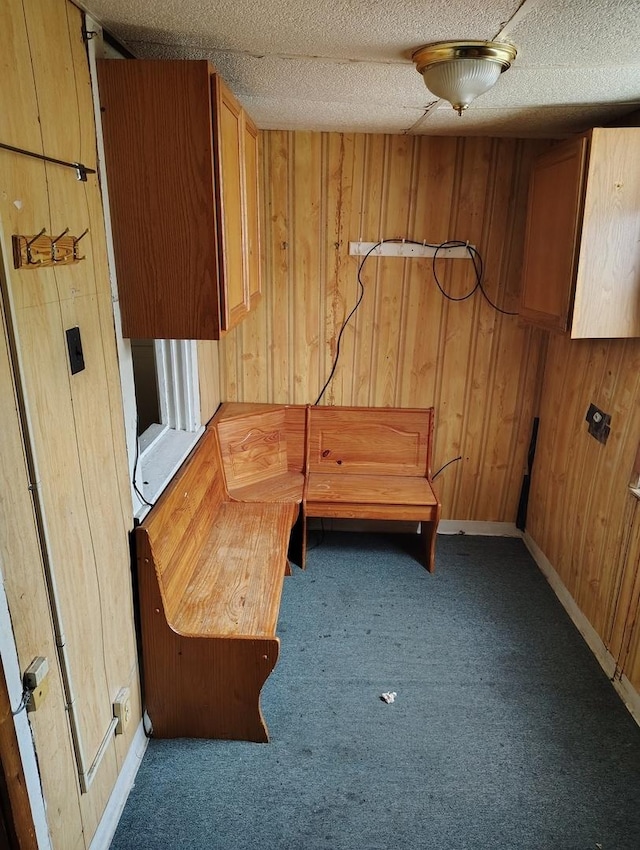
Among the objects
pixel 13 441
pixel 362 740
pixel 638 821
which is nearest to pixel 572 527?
pixel 638 821

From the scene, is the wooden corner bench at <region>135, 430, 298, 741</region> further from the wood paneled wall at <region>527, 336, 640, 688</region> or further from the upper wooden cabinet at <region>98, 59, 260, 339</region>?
the wood paneled wall at <region>527, 336, 640, 688</region>

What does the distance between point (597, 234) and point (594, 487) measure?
3.64ft

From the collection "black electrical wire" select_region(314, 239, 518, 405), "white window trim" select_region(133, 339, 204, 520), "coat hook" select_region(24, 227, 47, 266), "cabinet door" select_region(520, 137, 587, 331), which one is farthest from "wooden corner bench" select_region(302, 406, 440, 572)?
"coat hook" select_region(24, 227, 47, 266)

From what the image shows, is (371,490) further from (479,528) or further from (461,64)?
(461,64)

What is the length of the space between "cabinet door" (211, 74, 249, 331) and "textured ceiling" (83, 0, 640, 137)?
0.14 meters

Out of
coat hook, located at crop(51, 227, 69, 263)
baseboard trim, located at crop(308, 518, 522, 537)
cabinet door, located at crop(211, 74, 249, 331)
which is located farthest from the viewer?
baseboard trim, located at crop(308, 518, 522, 537)

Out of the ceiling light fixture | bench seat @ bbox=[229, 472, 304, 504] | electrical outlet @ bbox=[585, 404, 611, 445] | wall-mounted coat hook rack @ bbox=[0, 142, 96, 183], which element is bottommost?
bench seat @ bbox=[229, 472, 304, 504]

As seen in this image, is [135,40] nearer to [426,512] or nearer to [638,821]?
[426,512]

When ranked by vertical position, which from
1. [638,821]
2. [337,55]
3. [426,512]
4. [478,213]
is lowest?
[638,821]

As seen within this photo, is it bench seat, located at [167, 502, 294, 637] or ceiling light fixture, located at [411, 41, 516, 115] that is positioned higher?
ceiling light fixture, located at [411, 41, 516, 115]

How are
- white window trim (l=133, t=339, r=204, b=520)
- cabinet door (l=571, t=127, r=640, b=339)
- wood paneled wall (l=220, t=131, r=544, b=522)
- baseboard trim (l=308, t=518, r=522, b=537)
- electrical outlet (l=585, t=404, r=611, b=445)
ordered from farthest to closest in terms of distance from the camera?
baseboard trim (l=308, t=518, r=522, b=537)
wood paneled wall (l=220, t=131, r=544, b=522)
electrical outlet (l=585, t=404, r=611, b=445)
white window trim (l=133, t=339, r=204, b=520)
cabinet door (l=571, t=127, r=640, b=339)

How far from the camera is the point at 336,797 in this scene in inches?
73.5

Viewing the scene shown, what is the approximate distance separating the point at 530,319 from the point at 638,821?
1.98 metres

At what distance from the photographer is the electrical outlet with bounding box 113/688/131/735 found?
68.6 inches
